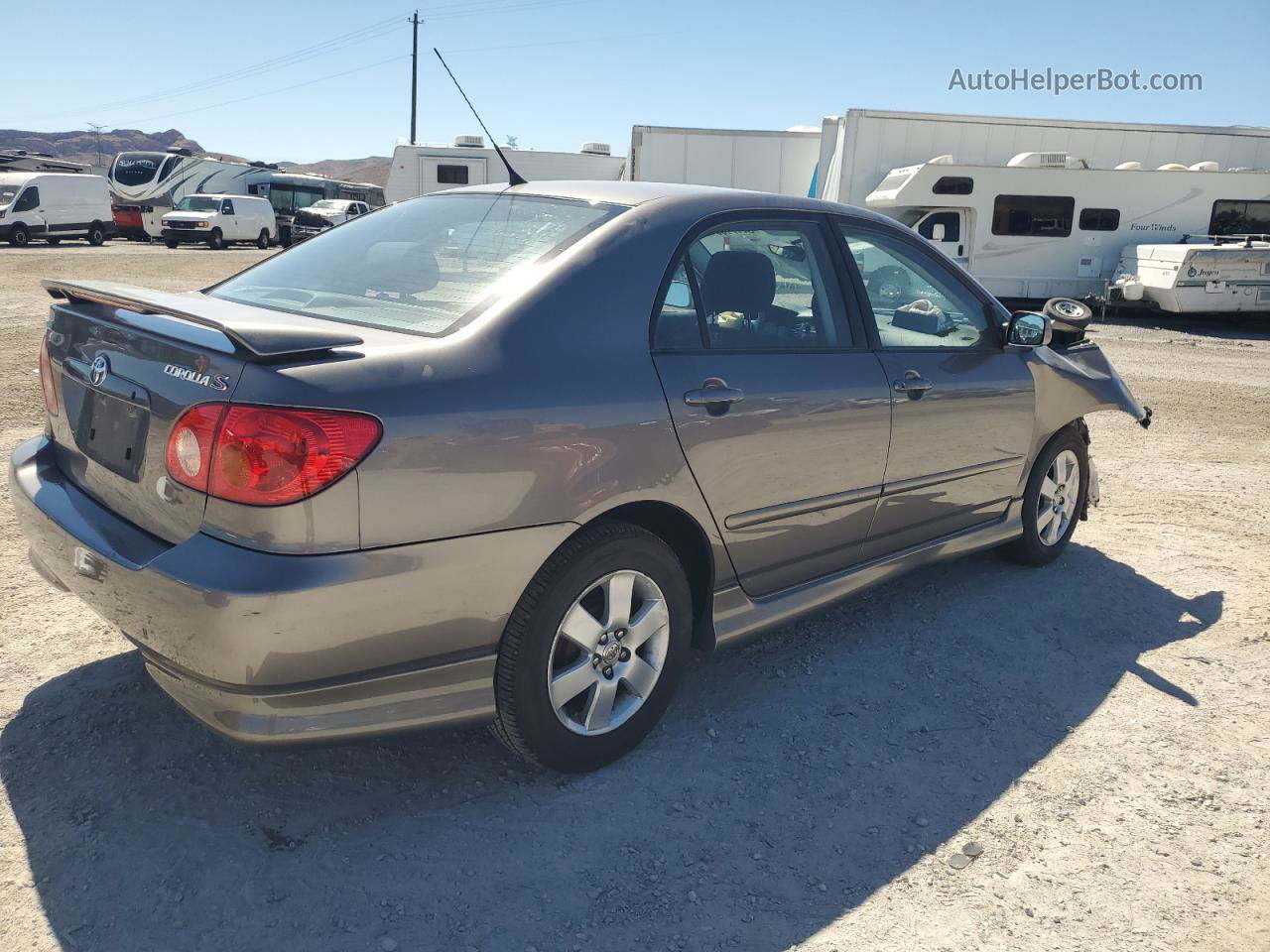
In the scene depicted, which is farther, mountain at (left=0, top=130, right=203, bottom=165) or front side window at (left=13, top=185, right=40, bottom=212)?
mountain at (left=0, top=130, right=203, bottom=165)

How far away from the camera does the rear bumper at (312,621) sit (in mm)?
2164

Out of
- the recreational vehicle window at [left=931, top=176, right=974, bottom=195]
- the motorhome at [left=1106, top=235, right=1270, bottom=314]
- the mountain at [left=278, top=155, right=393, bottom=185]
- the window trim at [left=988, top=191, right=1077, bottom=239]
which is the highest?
the mountain at [left=278, top=155, right=393, bottom=185]

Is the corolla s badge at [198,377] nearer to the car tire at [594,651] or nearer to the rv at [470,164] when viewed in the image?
the car tire at [594,651]

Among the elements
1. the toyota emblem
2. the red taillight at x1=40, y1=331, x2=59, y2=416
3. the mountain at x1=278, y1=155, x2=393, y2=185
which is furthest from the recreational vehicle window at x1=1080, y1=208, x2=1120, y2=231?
the mountain at x1=278, y1=155, x2=393, y2=185

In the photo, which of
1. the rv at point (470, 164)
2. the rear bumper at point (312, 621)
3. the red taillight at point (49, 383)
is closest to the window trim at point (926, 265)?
the rear bumper at point (312, 621)

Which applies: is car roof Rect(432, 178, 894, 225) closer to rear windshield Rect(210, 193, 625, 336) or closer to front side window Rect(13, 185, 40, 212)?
rear windshield Rect(210, 193, 625, 336)

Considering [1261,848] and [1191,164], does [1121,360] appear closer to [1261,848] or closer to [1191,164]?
[1191,164]

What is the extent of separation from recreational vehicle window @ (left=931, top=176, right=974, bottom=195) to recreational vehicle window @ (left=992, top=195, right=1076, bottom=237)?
53 cm

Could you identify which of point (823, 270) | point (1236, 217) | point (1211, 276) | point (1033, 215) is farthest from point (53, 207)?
point (823, 270)

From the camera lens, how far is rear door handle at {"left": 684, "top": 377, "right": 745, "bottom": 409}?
2850 millimetres

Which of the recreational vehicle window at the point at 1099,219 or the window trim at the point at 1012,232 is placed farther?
the recreational vehicle window at the point at 1099,219

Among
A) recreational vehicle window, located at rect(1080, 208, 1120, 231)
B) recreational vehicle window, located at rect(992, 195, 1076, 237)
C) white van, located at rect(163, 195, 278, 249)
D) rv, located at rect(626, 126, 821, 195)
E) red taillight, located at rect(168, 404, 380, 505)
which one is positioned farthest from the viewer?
white van, located at rect(163, 195, 278, 249)

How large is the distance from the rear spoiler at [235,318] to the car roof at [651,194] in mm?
911

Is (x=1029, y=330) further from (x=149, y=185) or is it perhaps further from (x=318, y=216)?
(x=149, y=185)
